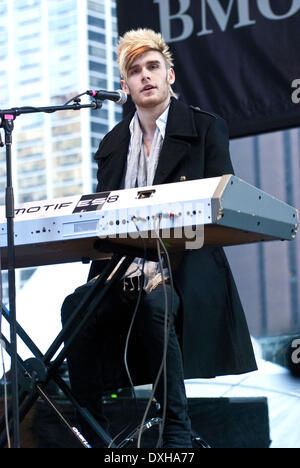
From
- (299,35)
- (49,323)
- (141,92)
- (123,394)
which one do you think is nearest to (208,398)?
(123,394)

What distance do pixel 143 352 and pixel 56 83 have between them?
5.68 feet

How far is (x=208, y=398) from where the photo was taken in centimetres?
327

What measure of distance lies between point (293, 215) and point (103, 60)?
6.08 ft

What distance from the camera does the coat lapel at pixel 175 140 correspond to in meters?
2.50

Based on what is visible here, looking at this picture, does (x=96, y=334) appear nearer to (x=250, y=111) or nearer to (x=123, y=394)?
(x=123, y=394)

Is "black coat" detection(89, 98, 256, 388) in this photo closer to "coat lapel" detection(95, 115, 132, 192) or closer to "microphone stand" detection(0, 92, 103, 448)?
"coat lapel" detection(95, 115, 132, 192)

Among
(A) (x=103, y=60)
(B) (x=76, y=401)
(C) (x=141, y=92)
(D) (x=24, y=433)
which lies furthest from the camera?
(A) (x=103, y=60)

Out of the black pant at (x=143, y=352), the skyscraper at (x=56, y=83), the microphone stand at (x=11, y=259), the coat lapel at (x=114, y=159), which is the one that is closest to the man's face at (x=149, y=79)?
the coat lapel at (x=114, y=159)

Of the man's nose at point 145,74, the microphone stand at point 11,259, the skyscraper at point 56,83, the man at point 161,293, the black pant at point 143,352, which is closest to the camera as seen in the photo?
the microphone stand at point 11,259

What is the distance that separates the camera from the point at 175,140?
8.41ft

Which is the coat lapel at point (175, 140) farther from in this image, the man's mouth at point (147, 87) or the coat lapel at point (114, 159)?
the coat lapel at point (114, 159)

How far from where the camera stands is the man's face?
263cm

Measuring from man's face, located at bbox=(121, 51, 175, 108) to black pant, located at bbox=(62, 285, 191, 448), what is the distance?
0.66 m

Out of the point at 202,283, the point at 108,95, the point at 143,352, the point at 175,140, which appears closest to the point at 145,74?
the point at 175,140
